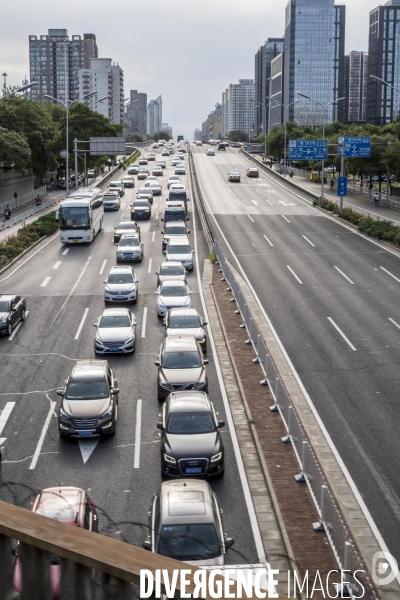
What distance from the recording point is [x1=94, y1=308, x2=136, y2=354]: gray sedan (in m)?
26.6

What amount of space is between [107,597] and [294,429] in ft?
47.7

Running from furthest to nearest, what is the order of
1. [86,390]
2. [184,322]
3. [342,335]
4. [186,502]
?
[342,335]
[184,322]
[86,390]
[186,502]

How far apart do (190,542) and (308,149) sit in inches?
2420

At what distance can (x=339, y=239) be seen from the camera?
52.3m

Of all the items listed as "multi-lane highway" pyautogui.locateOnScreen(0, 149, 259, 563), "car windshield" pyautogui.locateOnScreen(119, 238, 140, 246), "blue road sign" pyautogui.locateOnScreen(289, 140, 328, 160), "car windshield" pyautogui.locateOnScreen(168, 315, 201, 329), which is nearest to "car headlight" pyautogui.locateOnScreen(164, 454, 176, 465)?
"multi-lane highway" pyautogui.locateOnScreen(0, 149, 259, 563)

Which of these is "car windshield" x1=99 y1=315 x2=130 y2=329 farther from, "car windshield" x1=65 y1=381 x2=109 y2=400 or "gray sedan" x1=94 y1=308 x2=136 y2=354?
"car windshield" x1=65 y1=381 x2=109 y2=400

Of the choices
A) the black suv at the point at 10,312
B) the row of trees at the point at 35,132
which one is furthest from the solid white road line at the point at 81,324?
the row of trees at the point at 35,132

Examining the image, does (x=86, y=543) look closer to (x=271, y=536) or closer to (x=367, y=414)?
(x=271, y=536)

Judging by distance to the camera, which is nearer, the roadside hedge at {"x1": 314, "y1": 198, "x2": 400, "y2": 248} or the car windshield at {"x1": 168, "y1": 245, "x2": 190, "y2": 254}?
the car windshield at {"x1": 168, "y1": 245, "x2": 190, "y2": 254}

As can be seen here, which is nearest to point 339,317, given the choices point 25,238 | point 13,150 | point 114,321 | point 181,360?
point 114,321

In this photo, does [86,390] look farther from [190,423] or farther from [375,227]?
[375,227]

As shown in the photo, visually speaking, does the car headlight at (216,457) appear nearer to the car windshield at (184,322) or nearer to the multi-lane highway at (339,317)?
the multi-lane highway at (339,317)

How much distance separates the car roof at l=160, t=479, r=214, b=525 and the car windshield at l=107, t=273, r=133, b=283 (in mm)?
22409

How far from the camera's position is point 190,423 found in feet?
57.7
